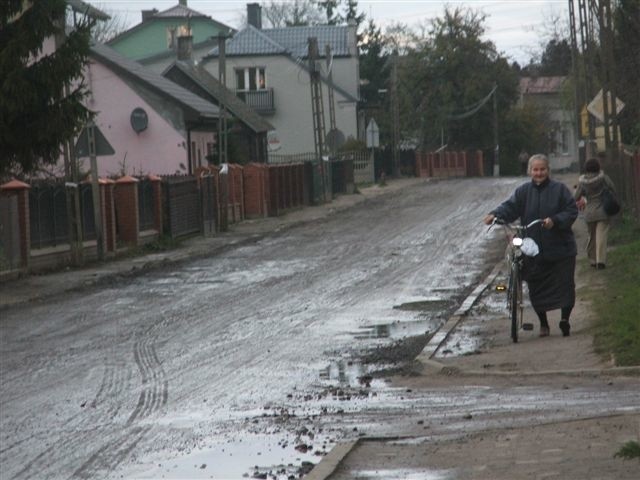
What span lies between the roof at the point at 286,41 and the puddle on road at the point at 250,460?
225 ft

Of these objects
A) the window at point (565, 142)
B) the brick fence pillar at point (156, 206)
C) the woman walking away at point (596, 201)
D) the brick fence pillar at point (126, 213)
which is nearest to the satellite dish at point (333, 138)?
the brick fence pillar at point (156, 206)

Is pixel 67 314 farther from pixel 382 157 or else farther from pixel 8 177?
pixel 382 157

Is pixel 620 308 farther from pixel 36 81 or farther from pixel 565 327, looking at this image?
pixel 36 81

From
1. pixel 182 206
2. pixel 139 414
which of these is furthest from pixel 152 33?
pixel 139 414

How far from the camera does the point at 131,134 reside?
4925 cm

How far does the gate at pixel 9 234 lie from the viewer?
78.4 ft

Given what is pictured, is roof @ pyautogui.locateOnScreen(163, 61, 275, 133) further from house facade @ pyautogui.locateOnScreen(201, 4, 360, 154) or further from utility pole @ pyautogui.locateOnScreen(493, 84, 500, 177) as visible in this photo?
utility pole @ pyautogui.locateOnScreen(493, 84, 500, 177)

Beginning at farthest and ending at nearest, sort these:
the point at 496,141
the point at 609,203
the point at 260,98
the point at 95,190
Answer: the point at 496,141, the point at 260,98, the point at 95,190, the point at 609,203

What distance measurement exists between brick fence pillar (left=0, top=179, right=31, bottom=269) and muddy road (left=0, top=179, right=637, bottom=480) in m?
2.26

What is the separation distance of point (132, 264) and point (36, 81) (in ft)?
17.9

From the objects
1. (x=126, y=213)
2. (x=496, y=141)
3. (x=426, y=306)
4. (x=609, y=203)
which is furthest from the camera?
(x=496, y=141)

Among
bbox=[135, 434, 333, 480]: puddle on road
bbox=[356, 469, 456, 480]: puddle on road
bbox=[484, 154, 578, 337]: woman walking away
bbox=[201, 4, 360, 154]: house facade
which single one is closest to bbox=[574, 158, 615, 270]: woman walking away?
bbox=[484, 154, 578, 337]: woman walking away

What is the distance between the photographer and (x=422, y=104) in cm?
9369

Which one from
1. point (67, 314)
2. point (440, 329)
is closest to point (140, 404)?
point (440, 329)
